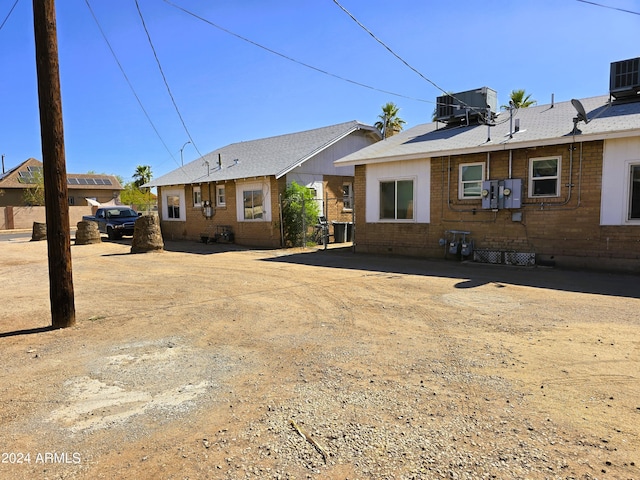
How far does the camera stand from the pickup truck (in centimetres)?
2467

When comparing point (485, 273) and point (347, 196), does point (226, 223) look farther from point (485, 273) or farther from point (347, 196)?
point (485, 273)

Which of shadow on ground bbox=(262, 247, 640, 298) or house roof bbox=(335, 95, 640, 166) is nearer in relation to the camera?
shadow on ground bbox=(262, 247, 640, 298)

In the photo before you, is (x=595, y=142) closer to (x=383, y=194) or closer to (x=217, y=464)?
(x=383, y=194)

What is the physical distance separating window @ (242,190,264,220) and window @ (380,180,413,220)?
21.4 feet

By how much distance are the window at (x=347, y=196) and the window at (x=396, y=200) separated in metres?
6.10

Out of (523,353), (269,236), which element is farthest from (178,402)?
(269,236)

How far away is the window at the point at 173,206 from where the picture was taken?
82.7 feet

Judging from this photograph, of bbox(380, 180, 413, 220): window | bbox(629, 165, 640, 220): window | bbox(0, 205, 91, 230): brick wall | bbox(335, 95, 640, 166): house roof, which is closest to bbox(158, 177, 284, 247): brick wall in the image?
bbox(335, 95, 640, 166): house roof

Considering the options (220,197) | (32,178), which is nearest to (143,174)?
(32,178)

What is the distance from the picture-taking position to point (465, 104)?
16062mm

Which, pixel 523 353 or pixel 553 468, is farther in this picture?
pixel 523 353

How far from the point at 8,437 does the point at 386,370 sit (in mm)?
3306

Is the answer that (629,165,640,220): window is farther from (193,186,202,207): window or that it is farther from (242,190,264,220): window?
(193,186,202,207): window

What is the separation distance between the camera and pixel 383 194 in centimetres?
1534
